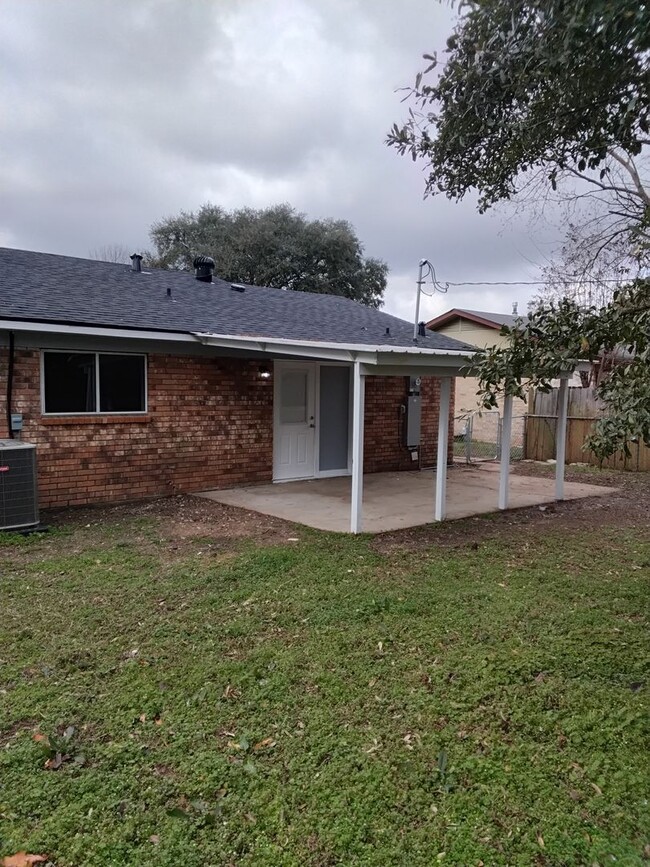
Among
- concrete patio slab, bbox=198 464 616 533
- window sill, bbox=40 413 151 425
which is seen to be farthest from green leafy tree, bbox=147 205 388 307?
window sill, bbox=40 413 151 425

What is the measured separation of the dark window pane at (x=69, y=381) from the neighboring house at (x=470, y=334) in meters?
15.1

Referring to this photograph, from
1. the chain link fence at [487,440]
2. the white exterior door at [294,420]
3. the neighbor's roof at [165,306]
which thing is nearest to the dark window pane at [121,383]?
the neighbor's roof at [165,306]

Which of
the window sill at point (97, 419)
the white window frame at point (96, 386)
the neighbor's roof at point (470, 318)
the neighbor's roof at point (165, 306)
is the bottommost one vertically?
the window sill at point (97, 419)

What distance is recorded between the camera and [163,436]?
30.7 ft

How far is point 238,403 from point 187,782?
7.69 m

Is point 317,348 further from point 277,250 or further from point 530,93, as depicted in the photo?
point 277,250

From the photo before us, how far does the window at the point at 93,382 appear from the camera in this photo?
27.3 feet

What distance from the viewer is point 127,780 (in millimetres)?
2824

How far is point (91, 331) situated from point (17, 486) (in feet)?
7.20

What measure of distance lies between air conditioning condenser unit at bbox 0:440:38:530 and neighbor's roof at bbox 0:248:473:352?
1.67 meters

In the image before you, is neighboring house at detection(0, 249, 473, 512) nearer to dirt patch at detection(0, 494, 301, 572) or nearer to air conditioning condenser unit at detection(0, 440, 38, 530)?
dirt patch at detection(0, 494, 301, 572)

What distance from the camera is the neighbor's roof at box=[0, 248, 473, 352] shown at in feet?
27.4

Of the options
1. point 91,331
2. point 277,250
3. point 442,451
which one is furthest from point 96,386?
point 277,250

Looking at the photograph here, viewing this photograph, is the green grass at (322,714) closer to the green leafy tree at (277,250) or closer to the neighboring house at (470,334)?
the neighboring house at (470,334)
